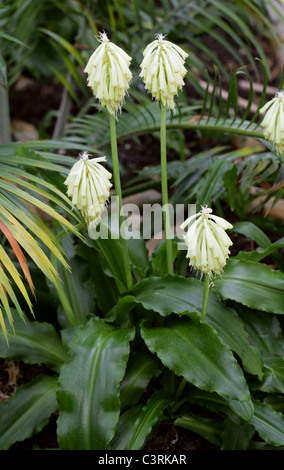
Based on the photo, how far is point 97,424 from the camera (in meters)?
1.45

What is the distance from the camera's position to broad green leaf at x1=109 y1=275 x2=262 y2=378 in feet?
5.14

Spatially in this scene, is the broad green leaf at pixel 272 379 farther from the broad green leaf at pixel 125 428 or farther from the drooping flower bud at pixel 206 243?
the drooping flower bud at pixel 206 243

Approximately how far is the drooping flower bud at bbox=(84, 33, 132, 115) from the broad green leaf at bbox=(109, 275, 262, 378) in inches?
22.7

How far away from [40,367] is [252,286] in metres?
0.88

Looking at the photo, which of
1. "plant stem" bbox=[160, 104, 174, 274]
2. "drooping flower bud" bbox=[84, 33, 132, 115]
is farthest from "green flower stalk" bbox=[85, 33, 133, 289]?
"plant stem" bbox=[160, 104, 174, 274]

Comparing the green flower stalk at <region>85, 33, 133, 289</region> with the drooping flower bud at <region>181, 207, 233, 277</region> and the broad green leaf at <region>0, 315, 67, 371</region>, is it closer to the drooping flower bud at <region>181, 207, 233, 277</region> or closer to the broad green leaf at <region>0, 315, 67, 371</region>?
the drooping flower bud at <region>181, 207, 233, 277</region>

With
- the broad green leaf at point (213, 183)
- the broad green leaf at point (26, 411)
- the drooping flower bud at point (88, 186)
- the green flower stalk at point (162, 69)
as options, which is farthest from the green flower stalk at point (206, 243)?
the broad green leaf at point (26, 411)

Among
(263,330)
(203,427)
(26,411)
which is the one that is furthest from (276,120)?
(26,411)

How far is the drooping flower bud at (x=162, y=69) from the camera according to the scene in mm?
1370

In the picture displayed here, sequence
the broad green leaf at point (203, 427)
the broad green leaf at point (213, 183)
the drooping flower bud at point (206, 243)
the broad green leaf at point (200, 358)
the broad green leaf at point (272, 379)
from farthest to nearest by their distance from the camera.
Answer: the broad green leaf at point (213, 183) → the broad green leaf at point (203, 427) → the broad green leaf at point (272, 379) → the broad green leaf at point (200, 358) → the drooping flower bud at point (206, 243)

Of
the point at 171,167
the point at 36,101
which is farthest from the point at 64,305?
the point at 36,101

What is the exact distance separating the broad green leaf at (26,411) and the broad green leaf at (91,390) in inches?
8.9

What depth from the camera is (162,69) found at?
1.37 metres
